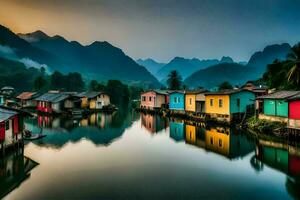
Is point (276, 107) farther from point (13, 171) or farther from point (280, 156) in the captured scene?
point (13, 171)

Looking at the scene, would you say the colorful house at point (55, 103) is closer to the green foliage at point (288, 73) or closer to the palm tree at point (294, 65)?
the green foliage at point (288, 73)

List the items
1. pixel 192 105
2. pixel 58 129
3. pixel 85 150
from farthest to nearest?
pixel 192 105, pixel 58 129, pixel 85 150

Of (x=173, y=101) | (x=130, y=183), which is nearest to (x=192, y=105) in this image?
(x=173, y=101)

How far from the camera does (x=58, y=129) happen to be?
125 feet

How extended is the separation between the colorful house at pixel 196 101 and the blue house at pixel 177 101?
161cm

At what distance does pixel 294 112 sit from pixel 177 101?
2830cm

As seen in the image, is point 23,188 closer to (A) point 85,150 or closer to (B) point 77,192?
(B) point 77,192

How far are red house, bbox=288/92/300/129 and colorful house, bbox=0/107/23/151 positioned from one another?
24714 mm

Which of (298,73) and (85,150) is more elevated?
(298,73)

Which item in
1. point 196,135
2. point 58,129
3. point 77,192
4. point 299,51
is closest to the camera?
point 77,192

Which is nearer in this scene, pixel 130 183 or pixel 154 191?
pixel 154 191

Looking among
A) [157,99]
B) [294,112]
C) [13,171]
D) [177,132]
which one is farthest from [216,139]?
[157,99]

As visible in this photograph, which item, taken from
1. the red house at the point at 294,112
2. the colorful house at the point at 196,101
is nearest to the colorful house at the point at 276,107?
the red house at the point at 294,112

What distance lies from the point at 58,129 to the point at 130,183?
24.2 metres
